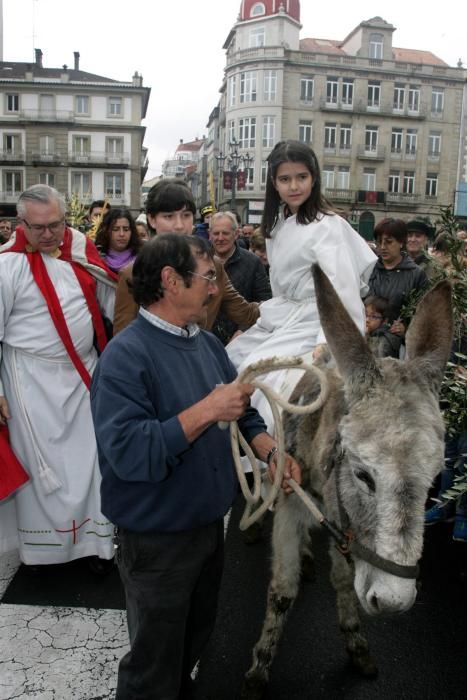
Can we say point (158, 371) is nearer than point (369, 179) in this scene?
Yes

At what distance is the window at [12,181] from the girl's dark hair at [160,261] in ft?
198

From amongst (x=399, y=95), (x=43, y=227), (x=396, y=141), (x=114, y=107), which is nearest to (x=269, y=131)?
(x=396, y=141)

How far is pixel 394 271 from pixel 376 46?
64.5m

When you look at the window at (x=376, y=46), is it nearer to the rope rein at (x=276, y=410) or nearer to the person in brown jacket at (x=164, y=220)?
the person in brown jacket at (x=164, y=220)

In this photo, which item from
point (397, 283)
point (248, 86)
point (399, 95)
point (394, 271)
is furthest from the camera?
point (399, 95)

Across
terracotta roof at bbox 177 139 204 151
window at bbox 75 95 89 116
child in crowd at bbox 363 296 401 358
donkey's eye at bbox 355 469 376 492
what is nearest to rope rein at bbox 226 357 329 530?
donkey's eye at bbox 355 469 376 492

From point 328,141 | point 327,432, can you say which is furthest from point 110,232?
point 328,141

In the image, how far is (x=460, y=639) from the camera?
3479 millimetres

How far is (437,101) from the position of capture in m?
60.4

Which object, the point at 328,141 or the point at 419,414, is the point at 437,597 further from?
the point at 328,141

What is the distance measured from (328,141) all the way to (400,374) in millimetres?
60643

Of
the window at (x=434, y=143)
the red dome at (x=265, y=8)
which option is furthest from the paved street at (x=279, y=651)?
the red dome at (x=265, y=8)

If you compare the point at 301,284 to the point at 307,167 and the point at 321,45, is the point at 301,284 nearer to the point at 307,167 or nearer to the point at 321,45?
the point at 307,167

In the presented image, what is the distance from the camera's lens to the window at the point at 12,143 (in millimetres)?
57406
